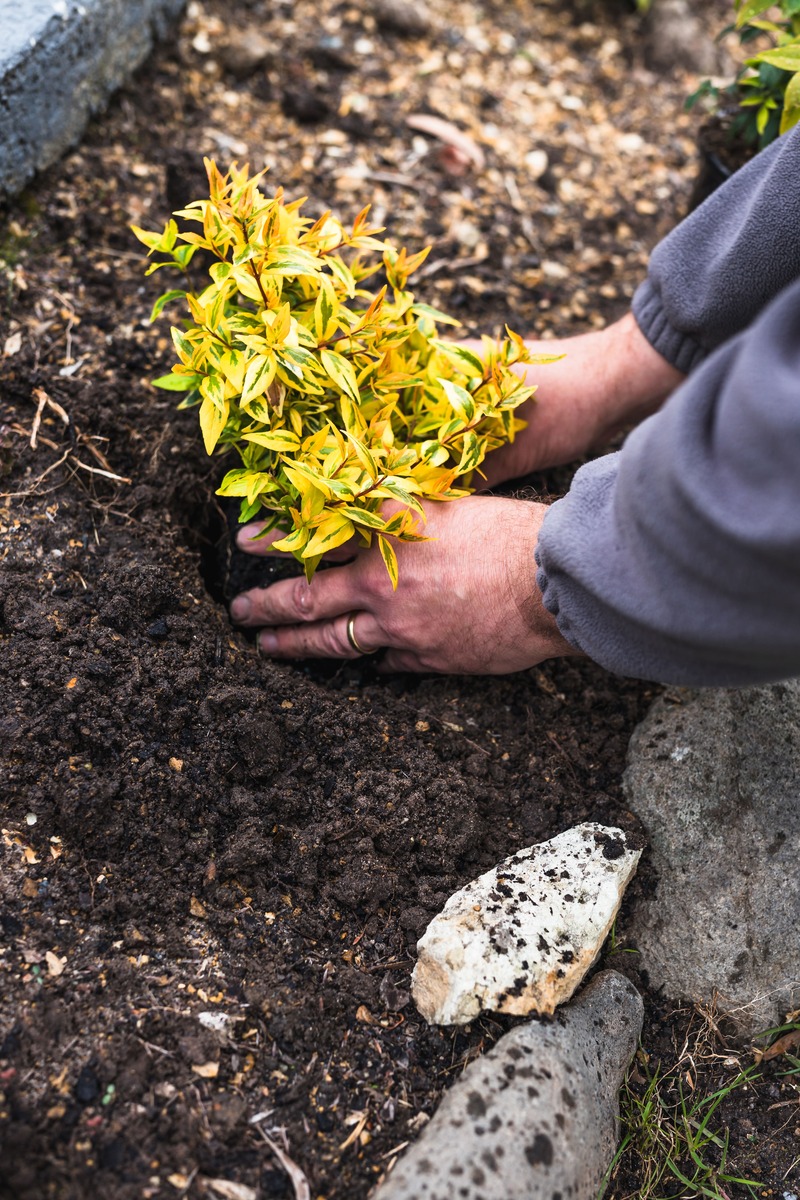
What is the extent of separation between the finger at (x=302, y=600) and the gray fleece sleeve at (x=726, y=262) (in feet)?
3.73

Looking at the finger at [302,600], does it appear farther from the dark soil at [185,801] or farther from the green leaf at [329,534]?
the green leaf at [329,534]

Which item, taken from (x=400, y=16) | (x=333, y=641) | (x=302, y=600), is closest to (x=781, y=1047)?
(x=333, y=641)

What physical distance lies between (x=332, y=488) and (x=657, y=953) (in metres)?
1.29

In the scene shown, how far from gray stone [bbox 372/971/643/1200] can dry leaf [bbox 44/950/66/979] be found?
2.33 feet

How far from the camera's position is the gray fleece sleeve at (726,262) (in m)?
2.17

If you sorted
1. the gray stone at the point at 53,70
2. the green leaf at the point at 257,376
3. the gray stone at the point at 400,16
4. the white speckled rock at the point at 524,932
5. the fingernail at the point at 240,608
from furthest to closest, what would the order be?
the gray stone at the point at 400,16, the gray stone at the point at 53,70, the fingernail at the point at 240,608, the green leaf at the point at 257,376, the white speckled rock at the point at 524,932

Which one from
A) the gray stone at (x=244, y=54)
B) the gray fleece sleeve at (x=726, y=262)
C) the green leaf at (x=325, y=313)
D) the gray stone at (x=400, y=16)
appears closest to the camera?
the green leaf at (x=325, y=313)

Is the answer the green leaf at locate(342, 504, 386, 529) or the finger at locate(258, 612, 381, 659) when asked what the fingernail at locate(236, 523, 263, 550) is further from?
the green leaf at locate(342, 504, 386, 529)

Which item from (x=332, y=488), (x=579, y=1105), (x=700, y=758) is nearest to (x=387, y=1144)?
Result: (x=579, y=1105)

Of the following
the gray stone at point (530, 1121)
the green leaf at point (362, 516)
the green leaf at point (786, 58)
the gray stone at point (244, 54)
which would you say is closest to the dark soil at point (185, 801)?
the gray stone at point (530, 1121)

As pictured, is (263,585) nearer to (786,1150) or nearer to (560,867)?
(560,867)

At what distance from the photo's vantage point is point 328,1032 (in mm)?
1778

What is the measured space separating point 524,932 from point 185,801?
77cm

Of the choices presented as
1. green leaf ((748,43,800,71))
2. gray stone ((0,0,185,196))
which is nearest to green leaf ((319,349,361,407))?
green leaf ((748,43,800,71))
